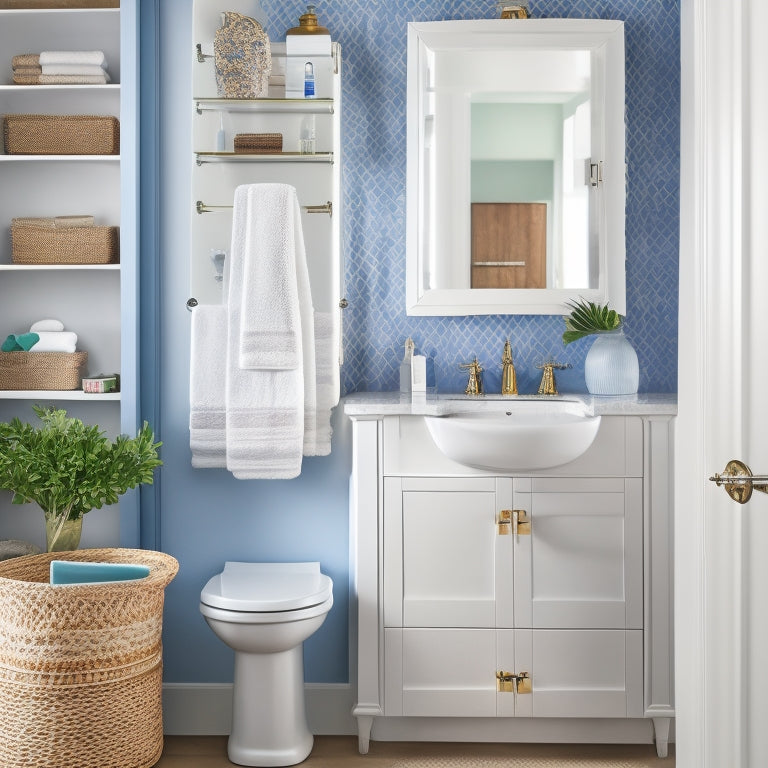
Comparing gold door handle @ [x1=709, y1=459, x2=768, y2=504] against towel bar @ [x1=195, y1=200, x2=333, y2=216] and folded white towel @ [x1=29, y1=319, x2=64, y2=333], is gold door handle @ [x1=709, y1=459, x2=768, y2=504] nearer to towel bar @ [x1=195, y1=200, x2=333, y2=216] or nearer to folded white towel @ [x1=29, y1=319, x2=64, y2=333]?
towel bar @ [x1=195, y1=200, x2=333, y2=216]

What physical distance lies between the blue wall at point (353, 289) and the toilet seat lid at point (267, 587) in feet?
0.36

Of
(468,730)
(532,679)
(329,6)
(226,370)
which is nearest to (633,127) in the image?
(329,6)

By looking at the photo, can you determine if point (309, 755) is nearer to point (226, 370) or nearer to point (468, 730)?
point (468, 730)

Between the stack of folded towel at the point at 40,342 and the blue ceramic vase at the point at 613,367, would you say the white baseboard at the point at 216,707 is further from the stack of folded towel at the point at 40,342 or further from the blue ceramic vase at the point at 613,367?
the blue ceramic vase at the point at 613,367

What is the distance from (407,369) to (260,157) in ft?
2.54

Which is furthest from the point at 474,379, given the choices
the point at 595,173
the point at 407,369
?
the point at 595,173

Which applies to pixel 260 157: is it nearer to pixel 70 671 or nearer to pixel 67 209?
pixel 67 209

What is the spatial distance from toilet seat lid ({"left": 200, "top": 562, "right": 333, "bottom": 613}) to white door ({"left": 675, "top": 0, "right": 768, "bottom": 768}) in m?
1.02

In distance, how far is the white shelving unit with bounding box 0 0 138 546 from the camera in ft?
8.62

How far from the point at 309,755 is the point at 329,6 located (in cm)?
225

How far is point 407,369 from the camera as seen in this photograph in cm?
255

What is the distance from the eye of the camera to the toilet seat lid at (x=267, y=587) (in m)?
2.12

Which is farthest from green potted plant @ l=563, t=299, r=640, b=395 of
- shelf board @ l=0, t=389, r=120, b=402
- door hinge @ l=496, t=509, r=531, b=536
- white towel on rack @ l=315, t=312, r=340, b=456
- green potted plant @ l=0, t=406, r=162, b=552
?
shelf board @ l=0, t=389, r=120, b=402

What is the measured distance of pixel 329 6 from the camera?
2564 mm
